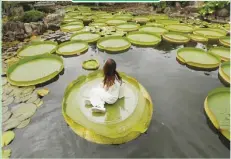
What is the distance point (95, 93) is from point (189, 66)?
10.5ft

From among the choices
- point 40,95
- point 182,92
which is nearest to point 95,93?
point 40,95

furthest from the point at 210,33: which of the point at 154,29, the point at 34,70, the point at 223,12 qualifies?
the point at 34,70

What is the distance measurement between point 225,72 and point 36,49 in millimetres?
5670

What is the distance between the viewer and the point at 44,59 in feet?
19.5

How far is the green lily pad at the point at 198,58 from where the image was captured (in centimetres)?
564

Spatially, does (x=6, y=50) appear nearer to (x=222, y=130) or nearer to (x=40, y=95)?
(x=40, y=95)

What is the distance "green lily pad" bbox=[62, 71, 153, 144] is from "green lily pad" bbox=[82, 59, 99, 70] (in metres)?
1.30

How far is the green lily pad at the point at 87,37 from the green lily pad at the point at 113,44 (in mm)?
378

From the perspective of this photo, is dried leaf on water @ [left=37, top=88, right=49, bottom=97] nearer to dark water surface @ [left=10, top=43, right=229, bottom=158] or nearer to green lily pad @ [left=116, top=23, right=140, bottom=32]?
dark water surface @ [left=10, top=43, right=229, bottom=158]

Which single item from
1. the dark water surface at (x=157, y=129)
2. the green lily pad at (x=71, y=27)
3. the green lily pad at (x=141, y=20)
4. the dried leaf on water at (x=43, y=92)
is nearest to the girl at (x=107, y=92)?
the dark water surface at (x=157, y=129)

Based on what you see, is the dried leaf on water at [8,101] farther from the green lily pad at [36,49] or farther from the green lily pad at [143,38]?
the green lily pad at [143,38]

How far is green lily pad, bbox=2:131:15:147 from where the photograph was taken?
3.44m

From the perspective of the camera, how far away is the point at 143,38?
766cm

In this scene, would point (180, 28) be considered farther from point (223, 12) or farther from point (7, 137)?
point (7, 137)
